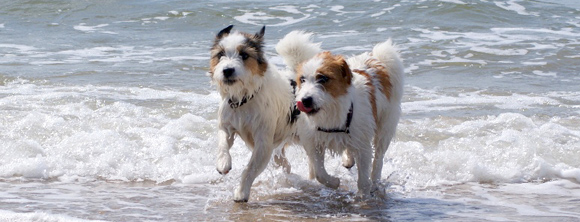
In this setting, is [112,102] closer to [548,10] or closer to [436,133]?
[436,133]

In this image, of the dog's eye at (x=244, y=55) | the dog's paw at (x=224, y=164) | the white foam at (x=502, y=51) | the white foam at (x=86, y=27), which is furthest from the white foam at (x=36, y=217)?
the white foam at (x=86, y=27)

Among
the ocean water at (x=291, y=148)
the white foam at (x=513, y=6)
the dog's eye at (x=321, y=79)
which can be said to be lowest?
the white foam at (x=513, y=6)

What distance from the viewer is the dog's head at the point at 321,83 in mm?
5402

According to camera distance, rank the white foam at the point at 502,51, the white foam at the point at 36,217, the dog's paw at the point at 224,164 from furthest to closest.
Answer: the white foam at the point at 502,51, the dog's paw at the point at 224,164, the white foam at the point at 36,217

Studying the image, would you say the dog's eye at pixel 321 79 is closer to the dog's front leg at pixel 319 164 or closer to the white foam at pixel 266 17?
the dog's front leg at pixel 319 164

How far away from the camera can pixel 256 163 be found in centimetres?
602

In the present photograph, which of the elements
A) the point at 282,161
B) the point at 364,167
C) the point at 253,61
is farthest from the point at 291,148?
the point at 253,61

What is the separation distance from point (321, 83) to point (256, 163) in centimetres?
96

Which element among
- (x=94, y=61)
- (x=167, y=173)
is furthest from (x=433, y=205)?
(x=94, y=61)

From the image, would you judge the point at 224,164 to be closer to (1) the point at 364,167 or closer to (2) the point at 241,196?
(2) the point at 241,196

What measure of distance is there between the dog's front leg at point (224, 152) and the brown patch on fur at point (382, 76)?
51.3 inches

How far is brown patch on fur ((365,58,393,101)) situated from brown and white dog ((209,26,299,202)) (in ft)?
2.40

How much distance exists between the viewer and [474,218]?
5680 mm

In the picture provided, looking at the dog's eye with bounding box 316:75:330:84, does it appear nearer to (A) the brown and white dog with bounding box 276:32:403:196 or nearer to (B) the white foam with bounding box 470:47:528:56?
(A) the brown and white dog with bounding box 276:32:403:196
